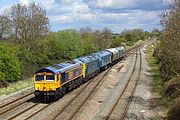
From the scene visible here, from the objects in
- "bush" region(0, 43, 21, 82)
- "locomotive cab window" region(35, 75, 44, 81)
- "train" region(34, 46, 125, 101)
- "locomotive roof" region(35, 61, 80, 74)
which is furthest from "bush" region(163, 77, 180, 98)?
"bush" region(0, 43, 21, 82)

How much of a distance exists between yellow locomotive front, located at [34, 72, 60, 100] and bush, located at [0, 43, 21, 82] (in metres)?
9.21

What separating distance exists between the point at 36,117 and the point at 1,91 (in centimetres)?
1138

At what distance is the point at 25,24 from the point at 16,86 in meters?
17.6

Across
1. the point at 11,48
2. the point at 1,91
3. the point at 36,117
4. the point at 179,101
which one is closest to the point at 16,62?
the point at 11,48

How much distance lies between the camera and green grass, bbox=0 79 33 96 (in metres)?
32.5

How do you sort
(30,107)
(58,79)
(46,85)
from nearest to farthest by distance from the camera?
(30,107) → (46,85) → (58,79)

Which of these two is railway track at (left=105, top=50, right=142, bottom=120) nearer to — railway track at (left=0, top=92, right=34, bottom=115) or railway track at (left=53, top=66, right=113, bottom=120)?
railway track at (left=53, top=66, right=113, bottom=120)

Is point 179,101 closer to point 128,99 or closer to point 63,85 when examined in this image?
point 128,99

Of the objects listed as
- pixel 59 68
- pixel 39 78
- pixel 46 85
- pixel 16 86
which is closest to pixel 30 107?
pixel 46 85

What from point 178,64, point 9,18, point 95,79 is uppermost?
point 9,18

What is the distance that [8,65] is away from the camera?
3738 cm

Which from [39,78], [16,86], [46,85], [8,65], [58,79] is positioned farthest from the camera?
[8,65]

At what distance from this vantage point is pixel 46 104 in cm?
2683

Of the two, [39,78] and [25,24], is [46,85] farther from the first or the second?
[25,24]
